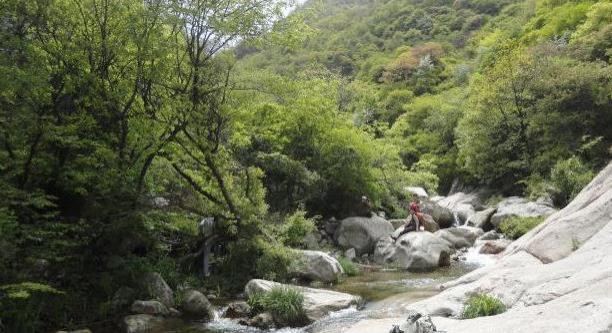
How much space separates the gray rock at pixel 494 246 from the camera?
21.4 meters

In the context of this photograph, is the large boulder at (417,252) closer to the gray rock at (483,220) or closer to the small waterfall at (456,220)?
the gray rock at (483,220)

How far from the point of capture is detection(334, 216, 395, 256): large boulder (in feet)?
77.3

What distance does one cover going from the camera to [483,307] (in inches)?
378

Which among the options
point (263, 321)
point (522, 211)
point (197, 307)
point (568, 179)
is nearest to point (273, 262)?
point (197, 307)

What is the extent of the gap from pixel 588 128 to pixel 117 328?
90.8 feet

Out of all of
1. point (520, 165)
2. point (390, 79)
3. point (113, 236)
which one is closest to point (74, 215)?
point (113, 236)

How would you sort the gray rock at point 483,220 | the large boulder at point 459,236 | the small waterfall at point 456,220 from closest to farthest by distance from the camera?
the large boulder at point 459,236
the gray rock at point 483,220
the small waterfall at point 456,220

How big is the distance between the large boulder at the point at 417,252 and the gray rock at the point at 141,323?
10.4 metres

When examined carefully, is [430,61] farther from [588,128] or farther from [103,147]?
[103,147]

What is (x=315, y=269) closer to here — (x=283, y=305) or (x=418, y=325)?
(x=283, y=305)

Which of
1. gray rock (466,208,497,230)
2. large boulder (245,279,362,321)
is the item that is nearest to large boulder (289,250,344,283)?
large boulder (245,279,362,321)

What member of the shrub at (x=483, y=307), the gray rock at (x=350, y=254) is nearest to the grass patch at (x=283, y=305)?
the shrub at (x=483, y=307)

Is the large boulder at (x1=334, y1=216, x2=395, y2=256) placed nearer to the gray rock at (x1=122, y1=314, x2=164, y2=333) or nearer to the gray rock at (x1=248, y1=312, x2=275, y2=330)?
the gray rock at (x1=248, y1=312, x2=275, y2=330)

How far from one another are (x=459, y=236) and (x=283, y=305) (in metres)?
13.8
